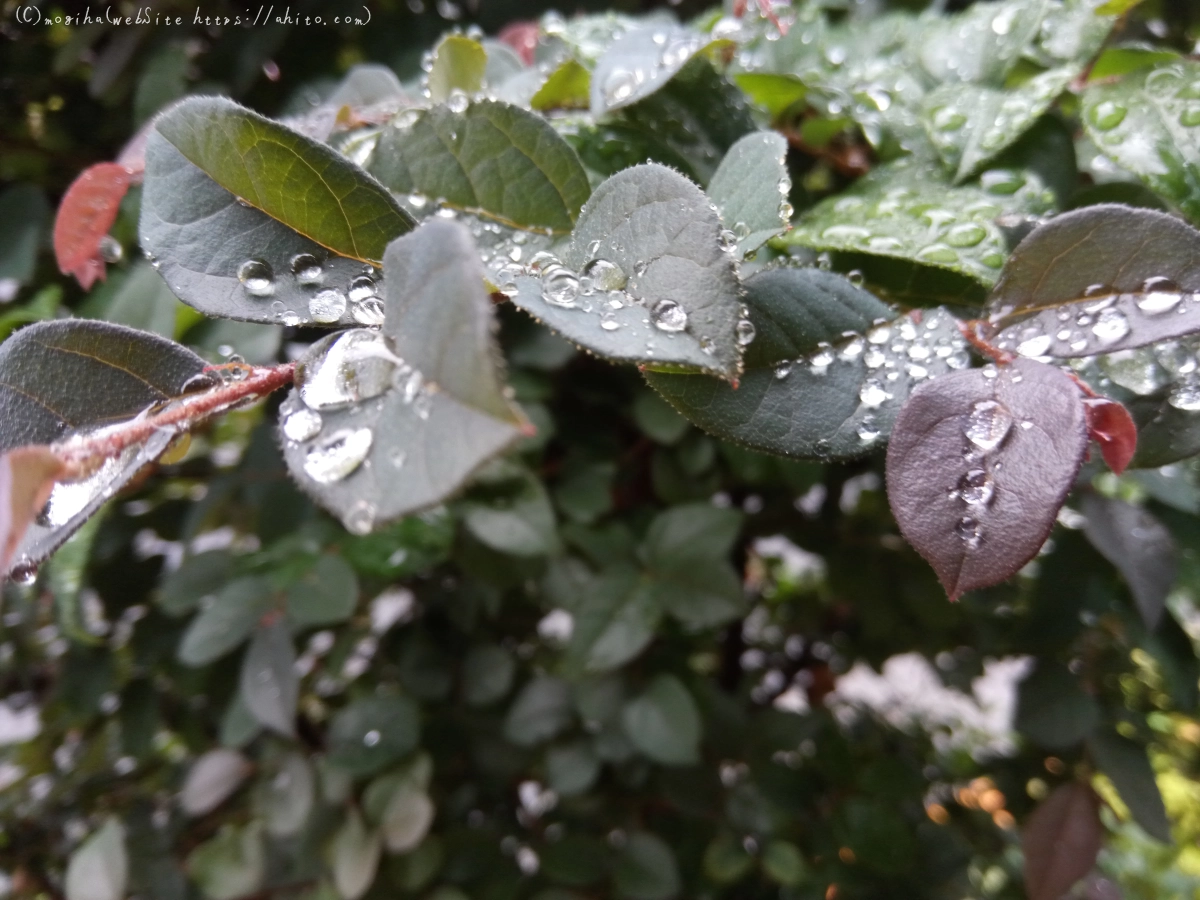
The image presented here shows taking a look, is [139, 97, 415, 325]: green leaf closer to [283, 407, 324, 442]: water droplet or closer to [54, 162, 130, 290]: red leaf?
[283, 407, 324, 442]: water droplet

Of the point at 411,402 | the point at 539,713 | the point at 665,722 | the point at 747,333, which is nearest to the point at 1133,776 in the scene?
the point at 665,722

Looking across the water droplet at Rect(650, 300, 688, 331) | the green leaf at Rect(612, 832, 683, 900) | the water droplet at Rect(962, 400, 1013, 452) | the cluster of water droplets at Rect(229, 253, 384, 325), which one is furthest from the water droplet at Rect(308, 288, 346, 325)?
the green leaf at Rect(612, 832, 683, 900)

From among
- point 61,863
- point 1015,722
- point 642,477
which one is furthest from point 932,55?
point 61,863

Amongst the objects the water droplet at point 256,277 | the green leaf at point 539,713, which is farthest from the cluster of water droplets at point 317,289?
the green leaf at point 539,713

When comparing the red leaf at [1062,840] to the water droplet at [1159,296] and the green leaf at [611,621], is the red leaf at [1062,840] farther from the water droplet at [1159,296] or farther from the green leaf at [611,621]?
the water droplet at [1159,296]

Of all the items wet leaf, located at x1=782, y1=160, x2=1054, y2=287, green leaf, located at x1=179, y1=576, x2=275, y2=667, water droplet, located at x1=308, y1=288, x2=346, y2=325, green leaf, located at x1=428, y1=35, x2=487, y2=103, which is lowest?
green leaf, located at x1=179, y1=576, x2=275, y2=667

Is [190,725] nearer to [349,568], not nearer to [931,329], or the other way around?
[349,568]
